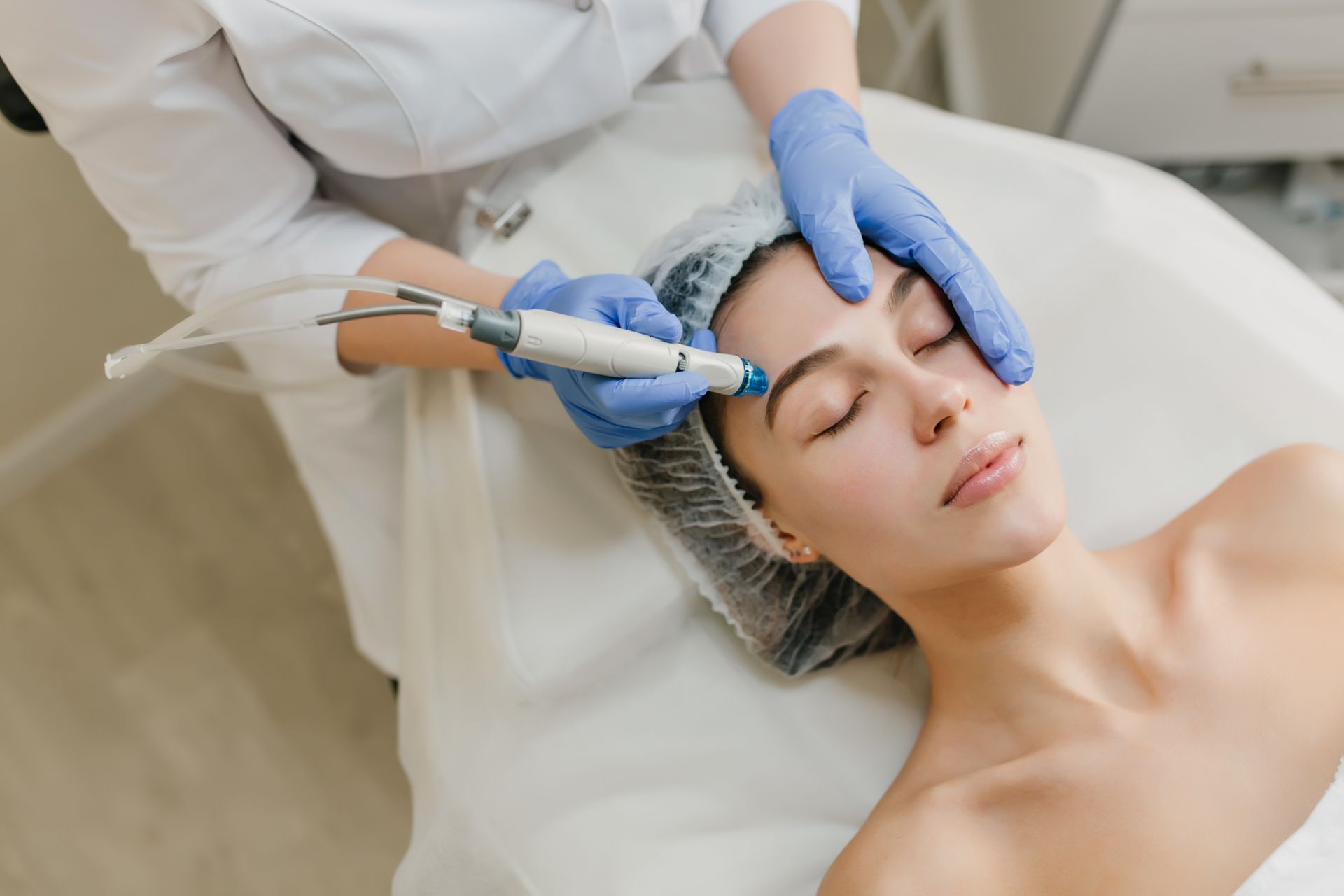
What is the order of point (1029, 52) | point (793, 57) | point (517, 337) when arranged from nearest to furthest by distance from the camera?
point (517, 337) < point (793, 57) < point (1029, 52)

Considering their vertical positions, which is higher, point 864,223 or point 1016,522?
point 864,223

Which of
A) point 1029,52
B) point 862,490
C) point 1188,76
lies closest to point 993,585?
point 862,490

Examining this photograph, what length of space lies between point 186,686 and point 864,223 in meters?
1.63

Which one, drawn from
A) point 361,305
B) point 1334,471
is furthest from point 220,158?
point 1334,471

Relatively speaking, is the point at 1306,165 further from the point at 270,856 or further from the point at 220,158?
the point at 270,856

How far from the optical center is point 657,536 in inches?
44.5

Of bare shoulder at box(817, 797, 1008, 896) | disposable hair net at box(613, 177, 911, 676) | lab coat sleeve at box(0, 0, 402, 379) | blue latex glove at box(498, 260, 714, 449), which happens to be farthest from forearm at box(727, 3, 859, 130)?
bare shoulder at box(817, 797, 1008, 896)

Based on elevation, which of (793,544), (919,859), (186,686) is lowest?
(186,686)

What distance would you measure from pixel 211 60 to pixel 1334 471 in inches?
49.0

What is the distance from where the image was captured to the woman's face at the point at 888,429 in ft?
2.89

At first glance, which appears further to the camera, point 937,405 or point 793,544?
point 793,544

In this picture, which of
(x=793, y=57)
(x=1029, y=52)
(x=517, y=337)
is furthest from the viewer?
(x=1029, y=52)

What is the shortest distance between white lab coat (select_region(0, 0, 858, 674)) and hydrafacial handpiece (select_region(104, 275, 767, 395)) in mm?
281

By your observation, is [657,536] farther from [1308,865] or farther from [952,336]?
[1308,865]
